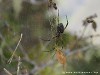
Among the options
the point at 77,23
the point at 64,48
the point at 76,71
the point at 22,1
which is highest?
the point at 22,1

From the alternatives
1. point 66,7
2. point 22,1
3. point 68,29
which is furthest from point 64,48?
point 22,1

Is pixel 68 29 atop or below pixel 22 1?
below

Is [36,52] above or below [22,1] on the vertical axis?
below

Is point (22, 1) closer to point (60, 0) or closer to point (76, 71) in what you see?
point (60, 0)

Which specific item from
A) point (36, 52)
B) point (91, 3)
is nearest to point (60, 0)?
point (91, 3)

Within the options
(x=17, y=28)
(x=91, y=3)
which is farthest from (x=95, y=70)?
(x=17, y=28)

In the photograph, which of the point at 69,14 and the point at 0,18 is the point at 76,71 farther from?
the point at 0,18
